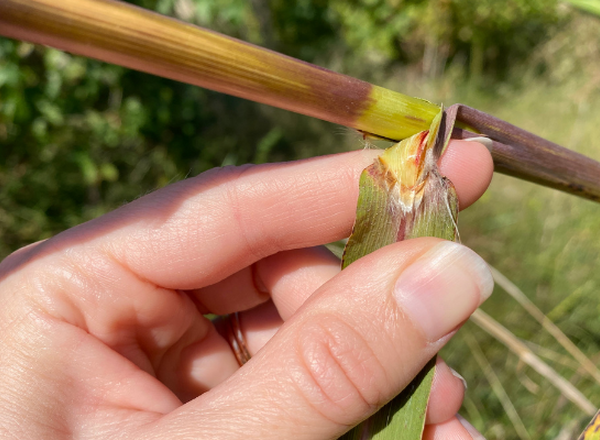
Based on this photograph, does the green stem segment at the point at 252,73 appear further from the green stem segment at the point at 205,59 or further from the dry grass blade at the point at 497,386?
the dry grass blade at the point at 497,386

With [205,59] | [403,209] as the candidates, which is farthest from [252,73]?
[403,209]

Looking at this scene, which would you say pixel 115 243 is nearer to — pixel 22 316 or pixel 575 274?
pixel 22 316

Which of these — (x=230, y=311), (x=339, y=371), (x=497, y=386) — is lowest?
(x=497, y=386)

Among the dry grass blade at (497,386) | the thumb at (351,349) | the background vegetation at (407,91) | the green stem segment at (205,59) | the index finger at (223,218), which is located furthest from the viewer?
the background vegetation at (407,91)

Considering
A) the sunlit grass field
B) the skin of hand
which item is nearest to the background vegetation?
the sunlit grass field

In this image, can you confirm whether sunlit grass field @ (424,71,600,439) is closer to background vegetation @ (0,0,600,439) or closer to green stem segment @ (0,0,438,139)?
background vegetation @ (0,0,600,439)

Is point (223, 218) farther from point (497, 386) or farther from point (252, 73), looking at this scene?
point (497, 386)

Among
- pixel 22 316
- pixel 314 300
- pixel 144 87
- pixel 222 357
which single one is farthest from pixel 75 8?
pixel 144 87

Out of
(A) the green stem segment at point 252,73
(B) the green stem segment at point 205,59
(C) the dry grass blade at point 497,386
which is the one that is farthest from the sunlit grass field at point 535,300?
(B) the green stem segment at point 205,59
